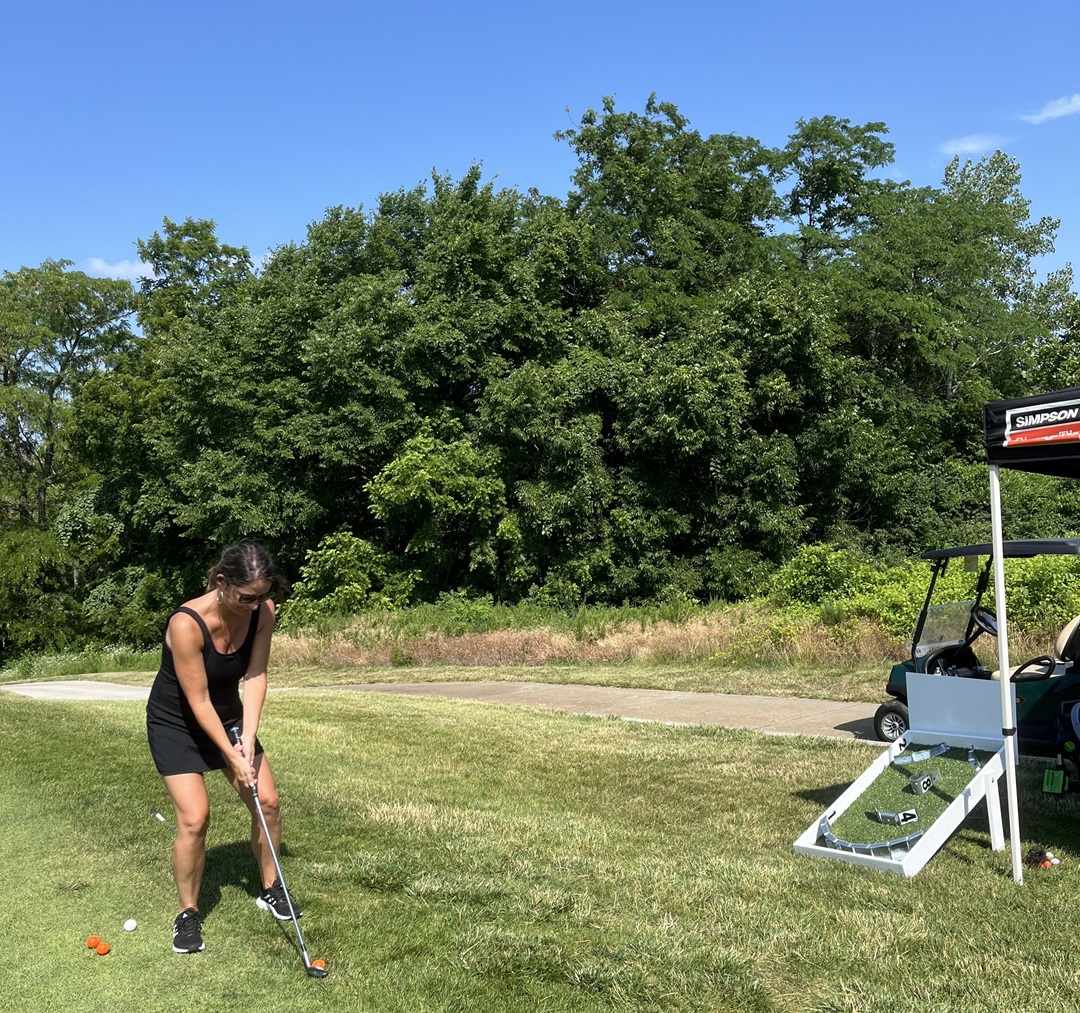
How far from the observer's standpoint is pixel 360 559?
30.2 m

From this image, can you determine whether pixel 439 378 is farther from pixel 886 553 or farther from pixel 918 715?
pixel 918 715

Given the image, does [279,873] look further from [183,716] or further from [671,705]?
[671,705]

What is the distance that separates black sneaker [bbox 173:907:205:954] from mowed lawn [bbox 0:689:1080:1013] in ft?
0.26

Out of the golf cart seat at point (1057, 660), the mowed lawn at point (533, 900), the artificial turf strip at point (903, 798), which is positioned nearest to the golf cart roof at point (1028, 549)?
the golf cart seat at point (1057, 660)

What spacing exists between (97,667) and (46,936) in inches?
927

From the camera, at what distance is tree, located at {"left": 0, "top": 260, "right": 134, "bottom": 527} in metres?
44.9

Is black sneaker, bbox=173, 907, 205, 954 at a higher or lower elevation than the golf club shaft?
lower

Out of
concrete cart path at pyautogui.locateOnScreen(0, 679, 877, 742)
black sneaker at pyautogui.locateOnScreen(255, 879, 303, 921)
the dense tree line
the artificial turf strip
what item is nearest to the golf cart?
the artificial turf strip

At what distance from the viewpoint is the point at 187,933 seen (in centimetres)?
481

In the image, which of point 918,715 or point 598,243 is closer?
point 918,715

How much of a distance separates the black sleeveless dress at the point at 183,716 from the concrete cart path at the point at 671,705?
22.5 feet

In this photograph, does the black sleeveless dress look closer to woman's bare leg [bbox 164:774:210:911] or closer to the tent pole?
woman's bare leg [bbox 164:774:210:911]

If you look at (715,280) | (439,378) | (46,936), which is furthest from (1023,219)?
(46,936)

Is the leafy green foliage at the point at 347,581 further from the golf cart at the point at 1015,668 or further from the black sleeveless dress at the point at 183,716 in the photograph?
the black sleeveless dress at the point at 183,716
